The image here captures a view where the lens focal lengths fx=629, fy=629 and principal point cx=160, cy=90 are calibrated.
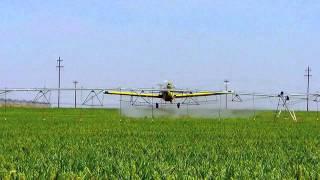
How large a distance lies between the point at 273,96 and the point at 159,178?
177 feet

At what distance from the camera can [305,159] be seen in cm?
1203

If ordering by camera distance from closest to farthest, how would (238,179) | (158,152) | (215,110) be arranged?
1. (238,179)
2. (158,152)
3. (215,110)

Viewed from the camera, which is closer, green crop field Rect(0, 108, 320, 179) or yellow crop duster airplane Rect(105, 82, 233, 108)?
green crop field Rect(0, 108, 320, 179)

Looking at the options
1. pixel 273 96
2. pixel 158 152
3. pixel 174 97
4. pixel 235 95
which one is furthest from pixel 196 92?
pixel 158 152

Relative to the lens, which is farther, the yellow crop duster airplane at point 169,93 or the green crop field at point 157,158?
the yellow crop duster airplane at point 169,93

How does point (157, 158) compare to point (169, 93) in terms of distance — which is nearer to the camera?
point (157, 158)

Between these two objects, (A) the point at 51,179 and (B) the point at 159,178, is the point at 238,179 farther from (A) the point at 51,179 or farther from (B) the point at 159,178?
(A) the point at 51,179

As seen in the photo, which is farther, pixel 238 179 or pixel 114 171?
pixel 114 171

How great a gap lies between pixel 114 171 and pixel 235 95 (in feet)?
190

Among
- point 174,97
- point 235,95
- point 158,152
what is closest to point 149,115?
point 235,95

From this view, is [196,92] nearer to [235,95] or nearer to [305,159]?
A: [235,95]

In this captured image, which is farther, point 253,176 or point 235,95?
point 235,95

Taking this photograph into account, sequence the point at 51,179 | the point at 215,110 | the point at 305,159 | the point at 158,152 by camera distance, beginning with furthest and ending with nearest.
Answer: the point at 215,110 → the point at 158,152 → the point at 305,159 → the point at 51,179

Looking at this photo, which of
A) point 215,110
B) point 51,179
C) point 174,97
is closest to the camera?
point 51,179
